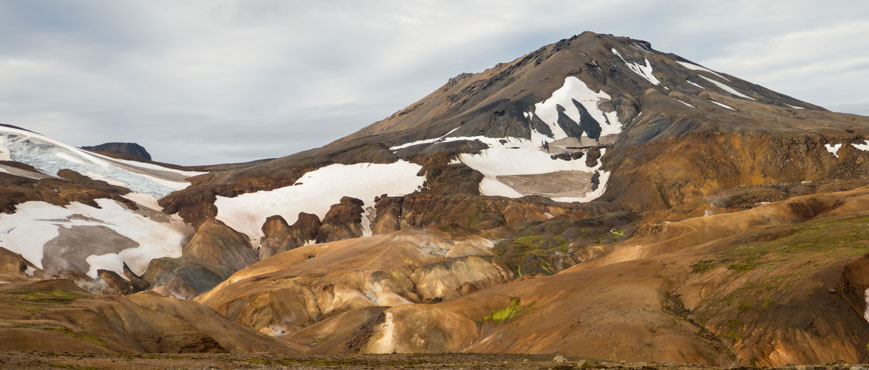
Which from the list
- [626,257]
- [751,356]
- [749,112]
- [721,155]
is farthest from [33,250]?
[749,112]

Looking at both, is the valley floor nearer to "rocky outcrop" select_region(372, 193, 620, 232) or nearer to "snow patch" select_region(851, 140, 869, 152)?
"rocky outcrop" select_region(372, 193, 620, 232)

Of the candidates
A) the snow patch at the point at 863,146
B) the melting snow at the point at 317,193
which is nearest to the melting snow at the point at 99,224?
the melting snow at the point at 317,193

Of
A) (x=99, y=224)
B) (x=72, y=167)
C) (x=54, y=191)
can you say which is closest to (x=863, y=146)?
(x=99, y=224)

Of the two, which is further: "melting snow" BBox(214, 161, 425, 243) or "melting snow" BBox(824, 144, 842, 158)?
"melting snow" BBox(214, 161, 425, 243)

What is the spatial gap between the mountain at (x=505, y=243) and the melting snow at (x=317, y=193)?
595mm

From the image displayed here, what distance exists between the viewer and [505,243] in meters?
118

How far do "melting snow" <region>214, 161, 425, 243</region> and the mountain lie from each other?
23.4 inches

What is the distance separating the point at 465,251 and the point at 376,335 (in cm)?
4430

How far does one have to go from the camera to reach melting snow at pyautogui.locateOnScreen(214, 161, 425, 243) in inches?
6727

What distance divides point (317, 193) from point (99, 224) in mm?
50815

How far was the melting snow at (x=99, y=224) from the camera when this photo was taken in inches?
5022

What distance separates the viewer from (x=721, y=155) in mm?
157000

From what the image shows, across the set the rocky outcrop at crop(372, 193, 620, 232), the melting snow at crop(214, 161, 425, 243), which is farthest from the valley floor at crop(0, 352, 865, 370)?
the melting snow at crop(214, 161, 425, 243)

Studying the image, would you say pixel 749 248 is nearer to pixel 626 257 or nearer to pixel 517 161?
pixel 626 257
